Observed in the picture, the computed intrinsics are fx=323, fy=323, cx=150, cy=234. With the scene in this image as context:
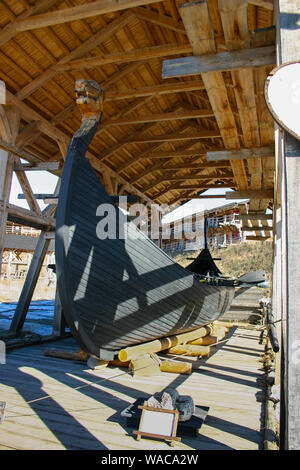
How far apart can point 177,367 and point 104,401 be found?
4.40ft

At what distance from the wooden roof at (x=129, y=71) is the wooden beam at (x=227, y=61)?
63 millimetres

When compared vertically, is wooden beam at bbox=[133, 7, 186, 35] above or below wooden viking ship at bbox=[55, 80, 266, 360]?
above

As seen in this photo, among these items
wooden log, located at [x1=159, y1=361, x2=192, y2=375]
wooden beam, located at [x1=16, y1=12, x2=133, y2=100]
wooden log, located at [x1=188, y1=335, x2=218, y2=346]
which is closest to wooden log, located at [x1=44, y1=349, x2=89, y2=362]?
wooden log, located at [x1=159, y1=361, x2=192, y2=375]

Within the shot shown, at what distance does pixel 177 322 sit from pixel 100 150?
5751 mm


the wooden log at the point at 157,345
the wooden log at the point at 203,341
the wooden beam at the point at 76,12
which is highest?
the wooden beam at the point at 76,12

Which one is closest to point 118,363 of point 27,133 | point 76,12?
point 27,133

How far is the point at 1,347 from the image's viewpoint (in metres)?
5.06

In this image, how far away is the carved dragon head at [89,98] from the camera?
147 inches

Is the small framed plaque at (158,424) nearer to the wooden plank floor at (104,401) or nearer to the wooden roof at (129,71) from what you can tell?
the wooden plank floor at (104,401)

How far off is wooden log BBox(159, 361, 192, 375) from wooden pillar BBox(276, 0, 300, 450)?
2475mm

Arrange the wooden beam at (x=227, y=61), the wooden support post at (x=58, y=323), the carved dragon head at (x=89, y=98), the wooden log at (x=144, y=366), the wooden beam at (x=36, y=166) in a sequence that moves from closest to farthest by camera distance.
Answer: the wooden beam at (x=227, y=61) → the carved dragon head at (x=89, y=98) → the wooden log at (x=144, y=366) → the wooden beam at (x=36, y=166) → the wooden support post at (x=58, y=323)

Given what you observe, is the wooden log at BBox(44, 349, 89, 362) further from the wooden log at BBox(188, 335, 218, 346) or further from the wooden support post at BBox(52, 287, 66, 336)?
the wooden log at BBox(188, 335, 218, 346)

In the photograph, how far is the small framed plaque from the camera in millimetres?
2289

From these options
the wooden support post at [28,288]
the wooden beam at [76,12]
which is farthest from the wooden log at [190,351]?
the wooden beam at [76,12]
